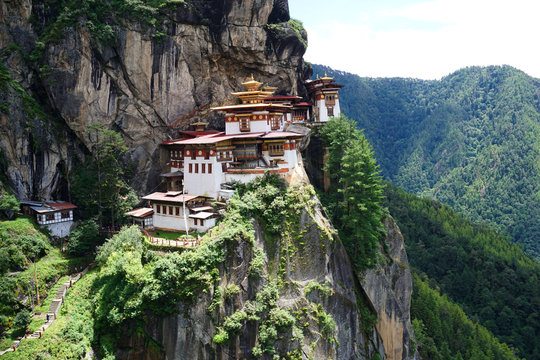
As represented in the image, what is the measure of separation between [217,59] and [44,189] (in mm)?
25917

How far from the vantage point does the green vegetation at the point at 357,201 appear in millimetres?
44312

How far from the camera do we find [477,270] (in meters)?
90.4

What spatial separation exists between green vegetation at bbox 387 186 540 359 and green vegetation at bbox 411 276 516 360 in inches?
32.0

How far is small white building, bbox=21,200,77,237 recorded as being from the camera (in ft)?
129

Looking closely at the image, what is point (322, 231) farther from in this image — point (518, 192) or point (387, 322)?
point (518, 192)

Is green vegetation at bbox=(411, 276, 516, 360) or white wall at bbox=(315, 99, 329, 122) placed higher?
white wall at bbox=(315, 99, 329, 122)

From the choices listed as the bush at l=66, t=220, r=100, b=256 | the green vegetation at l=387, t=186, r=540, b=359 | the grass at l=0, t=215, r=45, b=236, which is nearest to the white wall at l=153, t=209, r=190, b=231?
the bush at l=66, t=220, r=100, b=256

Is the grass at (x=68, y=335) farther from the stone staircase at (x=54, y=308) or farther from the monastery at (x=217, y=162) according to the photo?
the monastery at (x=217, y=162)

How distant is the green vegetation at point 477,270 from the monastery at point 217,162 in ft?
138

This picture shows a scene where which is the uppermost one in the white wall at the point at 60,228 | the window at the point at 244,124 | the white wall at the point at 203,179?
the window at the point at 244,124

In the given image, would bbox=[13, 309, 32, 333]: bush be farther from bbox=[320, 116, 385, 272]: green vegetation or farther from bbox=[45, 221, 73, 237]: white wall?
bbox=[320, 116, 385, 272]: green vegetation

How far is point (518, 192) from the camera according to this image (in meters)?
149

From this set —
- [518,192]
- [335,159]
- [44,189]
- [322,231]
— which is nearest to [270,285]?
[322,231]

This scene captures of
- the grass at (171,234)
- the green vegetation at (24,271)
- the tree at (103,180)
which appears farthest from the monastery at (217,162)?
the green vegetation at (24,271)
